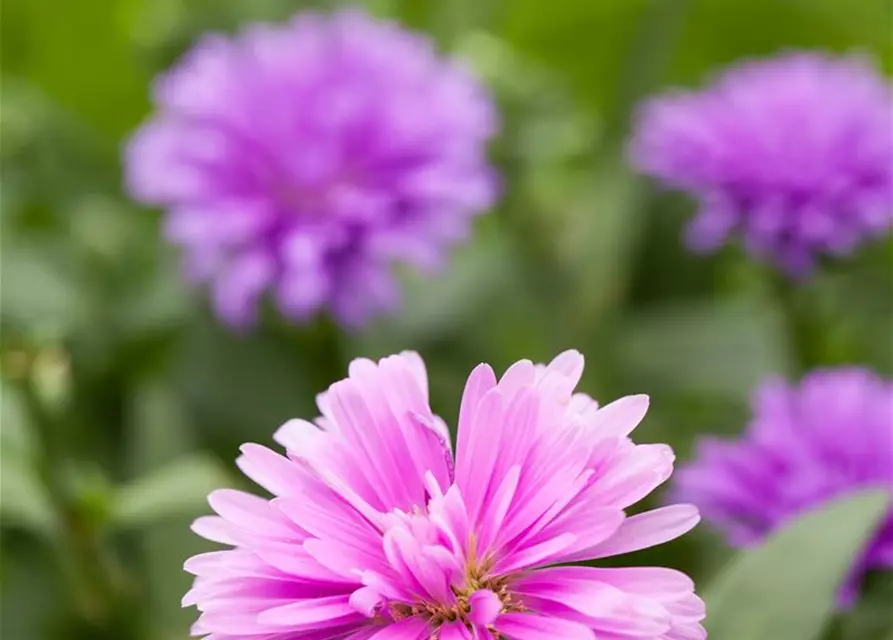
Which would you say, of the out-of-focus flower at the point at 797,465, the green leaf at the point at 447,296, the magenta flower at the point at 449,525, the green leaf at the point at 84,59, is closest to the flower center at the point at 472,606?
the magenta flower at the point at 449,525

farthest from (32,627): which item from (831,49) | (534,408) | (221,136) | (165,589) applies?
(831,49)

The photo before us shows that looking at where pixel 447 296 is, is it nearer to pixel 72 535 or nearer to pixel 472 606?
pixel 72 535

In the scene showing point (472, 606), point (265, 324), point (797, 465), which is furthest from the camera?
point (265, 324)

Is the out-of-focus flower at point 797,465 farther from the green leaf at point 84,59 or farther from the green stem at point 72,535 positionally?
the green leaf at point 84,59

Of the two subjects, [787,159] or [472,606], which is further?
[787,159]

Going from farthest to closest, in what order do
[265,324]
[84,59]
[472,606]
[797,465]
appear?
[84,59] → [265,324] → [797,465] → [472,606]

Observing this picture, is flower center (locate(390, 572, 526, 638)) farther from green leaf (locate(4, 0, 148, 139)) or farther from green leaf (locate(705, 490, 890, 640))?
green leaf (locate(4, 0, 148, 139))

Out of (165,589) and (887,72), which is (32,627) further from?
(887,72)

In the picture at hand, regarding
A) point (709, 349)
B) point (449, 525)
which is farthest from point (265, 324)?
point (449, 525)
